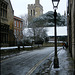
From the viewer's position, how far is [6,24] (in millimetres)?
32375

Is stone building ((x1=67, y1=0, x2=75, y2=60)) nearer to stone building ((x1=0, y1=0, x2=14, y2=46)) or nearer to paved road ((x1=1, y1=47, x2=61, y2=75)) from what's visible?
paved road ((x1=1, y1=47, x2=61, y2=75))

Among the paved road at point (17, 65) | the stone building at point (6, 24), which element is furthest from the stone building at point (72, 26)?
the stone building at point (6, 24)

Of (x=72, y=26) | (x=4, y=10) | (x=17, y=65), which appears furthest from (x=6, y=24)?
(x=17, y=65)

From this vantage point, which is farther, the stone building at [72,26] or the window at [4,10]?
the window at [4,10]

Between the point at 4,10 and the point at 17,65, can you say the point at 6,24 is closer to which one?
the point at 4,10

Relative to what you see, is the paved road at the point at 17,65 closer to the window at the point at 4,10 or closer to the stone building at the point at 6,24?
the stone building at the point at 6,24

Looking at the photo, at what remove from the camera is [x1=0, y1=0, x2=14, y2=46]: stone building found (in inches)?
1206

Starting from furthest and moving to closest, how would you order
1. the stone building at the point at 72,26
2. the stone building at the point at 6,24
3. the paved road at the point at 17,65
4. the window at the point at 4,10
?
the window at the point at 4,10, the stone building at the point at 6,24, the stone building at the point at 72,26, the paved road at the point at 17,65

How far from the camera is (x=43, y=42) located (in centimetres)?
6022

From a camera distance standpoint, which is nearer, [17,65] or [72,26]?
[17,65]

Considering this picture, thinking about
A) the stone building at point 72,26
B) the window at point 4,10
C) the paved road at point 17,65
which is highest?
the window at point 4,10

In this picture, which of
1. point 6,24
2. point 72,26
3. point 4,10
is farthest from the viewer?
point 4,10

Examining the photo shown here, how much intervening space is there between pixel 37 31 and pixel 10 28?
1919 centimetres

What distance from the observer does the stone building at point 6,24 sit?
3062 centimetres
